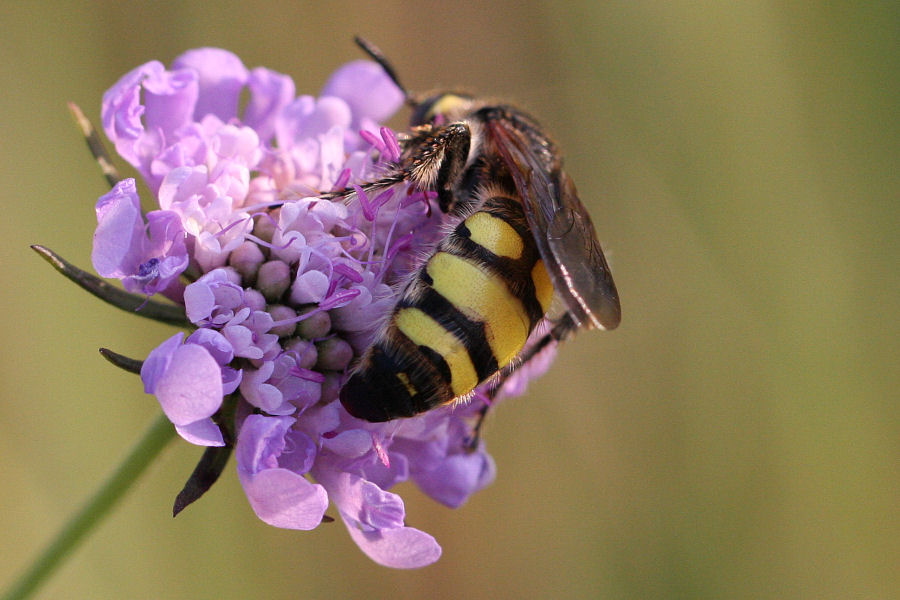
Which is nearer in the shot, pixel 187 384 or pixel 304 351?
pixel 187 384

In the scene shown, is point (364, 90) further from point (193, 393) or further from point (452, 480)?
point (193, 393)

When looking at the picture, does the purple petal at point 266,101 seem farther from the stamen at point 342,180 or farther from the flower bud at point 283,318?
the flower bud at point 283,318

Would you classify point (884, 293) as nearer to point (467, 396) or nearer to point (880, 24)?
point (880, 24)

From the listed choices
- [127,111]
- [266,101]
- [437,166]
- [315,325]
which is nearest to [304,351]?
[315,325]

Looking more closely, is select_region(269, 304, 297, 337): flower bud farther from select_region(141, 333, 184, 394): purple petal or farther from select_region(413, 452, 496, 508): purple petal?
select_region(413, 452, 496, 508): purple petal

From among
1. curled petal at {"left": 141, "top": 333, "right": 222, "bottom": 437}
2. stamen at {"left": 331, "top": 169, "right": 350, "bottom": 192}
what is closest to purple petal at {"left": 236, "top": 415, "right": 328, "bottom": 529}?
curled petal at {"left": 141, "top": 333, "right": 222, "bottom": 437}

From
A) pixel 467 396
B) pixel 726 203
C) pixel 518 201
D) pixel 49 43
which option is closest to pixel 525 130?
pixel 518 201

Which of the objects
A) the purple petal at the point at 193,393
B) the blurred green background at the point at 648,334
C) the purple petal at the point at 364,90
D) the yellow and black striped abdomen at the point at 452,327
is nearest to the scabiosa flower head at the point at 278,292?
the purple petal at the point at 193,393
